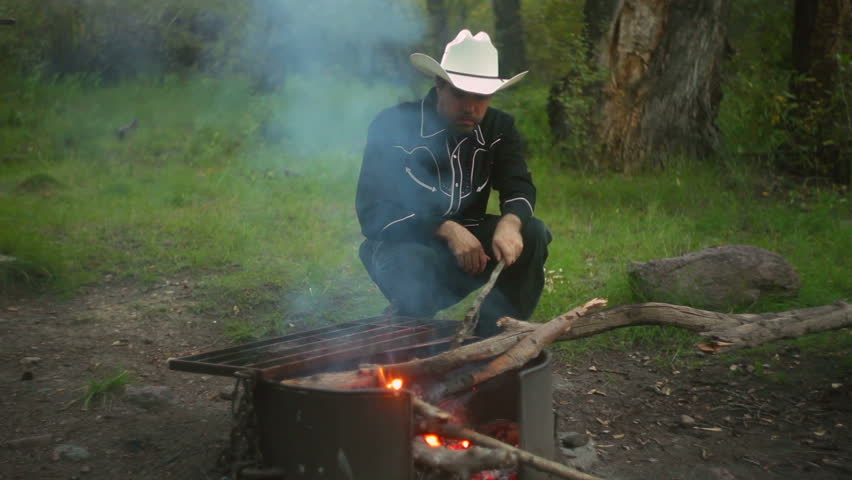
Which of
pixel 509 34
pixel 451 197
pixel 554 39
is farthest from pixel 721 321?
pixel 509 34

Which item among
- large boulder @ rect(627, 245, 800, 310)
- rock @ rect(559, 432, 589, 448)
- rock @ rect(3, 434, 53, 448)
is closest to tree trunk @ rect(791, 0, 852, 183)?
large boulder @ rect(627, 245, 800, 310)

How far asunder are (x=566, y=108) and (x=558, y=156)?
0.54 meters

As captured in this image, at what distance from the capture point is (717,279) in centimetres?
452

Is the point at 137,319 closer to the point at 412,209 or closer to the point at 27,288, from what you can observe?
the point at 27,288

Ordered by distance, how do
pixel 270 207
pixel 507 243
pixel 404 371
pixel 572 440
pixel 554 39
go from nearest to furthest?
pixel 404 371, pixel 572 440, pixel 507 243, pixel 270 207, pixel 554 39

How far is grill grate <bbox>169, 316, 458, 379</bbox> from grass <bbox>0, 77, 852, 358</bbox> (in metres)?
1.50

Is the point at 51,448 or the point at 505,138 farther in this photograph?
the point at 505,138

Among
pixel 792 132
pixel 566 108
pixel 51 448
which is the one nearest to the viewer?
pixel 51 448

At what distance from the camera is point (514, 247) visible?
11.5 feet

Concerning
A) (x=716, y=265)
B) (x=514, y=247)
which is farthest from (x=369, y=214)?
(x=716, y=265)

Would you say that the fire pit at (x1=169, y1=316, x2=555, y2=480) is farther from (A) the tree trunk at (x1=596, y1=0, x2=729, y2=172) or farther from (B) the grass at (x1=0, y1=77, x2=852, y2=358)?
(A) the tree trunk at (x1=596, y1=0, x2=729, y2=172)

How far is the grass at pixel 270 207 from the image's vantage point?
5.18 m

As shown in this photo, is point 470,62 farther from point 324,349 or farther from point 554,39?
point 554,39

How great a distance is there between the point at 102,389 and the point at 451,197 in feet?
6.08
